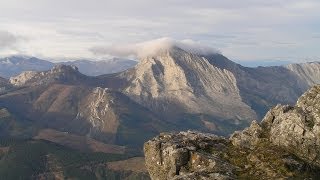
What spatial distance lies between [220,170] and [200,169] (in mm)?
2840

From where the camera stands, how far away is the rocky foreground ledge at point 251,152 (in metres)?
66.8

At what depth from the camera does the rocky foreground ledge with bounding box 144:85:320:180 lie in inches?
2628

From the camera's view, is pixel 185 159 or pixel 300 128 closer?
pixel 185 159

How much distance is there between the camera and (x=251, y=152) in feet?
238

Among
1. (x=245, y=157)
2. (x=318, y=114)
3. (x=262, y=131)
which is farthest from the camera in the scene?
(x=262, y=131)

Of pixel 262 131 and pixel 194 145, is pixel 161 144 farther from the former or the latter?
pixel 262 131

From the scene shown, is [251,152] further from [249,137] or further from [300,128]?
[300,128]

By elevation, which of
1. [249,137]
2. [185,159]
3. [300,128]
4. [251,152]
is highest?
[300,128]

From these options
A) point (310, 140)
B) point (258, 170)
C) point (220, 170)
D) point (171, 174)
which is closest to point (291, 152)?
point (310, 140)

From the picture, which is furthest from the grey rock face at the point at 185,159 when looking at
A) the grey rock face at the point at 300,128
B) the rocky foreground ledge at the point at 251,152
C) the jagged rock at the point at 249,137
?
the grey rock face at the point at 300,128

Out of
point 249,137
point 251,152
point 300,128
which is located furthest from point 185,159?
point 300,128

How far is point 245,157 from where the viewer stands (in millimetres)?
71625

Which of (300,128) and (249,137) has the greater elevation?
(300,128)

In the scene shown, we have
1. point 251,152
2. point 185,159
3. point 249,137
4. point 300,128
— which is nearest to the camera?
point 185,159
